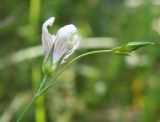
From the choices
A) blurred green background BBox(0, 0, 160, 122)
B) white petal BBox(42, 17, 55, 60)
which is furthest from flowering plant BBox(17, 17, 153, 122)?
blurred green background BBox(0, 0, 160, 122)

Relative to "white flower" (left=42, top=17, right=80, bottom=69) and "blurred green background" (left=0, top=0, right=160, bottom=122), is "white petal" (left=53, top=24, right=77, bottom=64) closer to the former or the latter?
"white flower" (left=42, top=17, right=80, bottom=69)

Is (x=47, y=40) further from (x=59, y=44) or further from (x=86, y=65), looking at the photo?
(x=86, y=65)

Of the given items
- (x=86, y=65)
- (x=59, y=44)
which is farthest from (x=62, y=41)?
(x=86, y=65)

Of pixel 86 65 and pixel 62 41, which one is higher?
pixel 62 41

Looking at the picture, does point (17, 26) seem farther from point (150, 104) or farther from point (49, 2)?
point (150, 104)

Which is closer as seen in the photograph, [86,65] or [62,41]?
[62,41]
